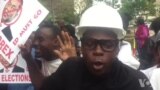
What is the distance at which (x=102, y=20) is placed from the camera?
2.77 metres

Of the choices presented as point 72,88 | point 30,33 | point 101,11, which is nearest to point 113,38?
point 101,11

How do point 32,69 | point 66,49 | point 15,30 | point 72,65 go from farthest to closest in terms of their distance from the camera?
point 15,30
point 32,69
point 66,49
point 72,65

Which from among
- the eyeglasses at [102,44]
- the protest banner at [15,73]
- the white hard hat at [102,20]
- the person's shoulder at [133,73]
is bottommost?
the protest banner at [15,73]

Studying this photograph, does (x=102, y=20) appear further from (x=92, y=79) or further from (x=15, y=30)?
(x=15, y=30)

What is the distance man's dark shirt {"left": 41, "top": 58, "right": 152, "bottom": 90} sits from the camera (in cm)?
278

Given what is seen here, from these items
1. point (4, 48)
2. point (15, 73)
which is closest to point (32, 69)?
point (15, 73)

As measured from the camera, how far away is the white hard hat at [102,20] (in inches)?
109

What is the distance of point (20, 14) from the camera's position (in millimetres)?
4219

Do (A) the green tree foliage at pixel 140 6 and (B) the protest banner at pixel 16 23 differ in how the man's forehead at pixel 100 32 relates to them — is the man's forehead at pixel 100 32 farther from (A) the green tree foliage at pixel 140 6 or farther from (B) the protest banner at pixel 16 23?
(A) the green tree foliage at pixel 140 6

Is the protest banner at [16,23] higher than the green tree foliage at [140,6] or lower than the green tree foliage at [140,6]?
higher

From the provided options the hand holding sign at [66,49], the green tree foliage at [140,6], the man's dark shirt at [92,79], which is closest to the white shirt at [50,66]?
the hand holding sign at [66,49]

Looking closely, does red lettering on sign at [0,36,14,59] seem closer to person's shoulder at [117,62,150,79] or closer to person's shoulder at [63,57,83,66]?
person's shoulder at [63,57,83,66]

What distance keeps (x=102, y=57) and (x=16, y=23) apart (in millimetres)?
1622

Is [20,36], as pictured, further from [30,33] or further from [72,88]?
[72,88]
